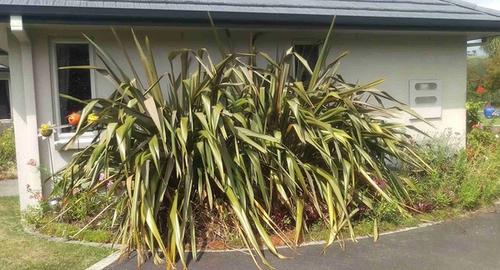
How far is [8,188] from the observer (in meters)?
9.04

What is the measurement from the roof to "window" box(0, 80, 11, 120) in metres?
13.3

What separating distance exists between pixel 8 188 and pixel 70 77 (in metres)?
3.42

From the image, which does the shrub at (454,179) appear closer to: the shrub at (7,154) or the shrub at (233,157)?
the shrub at (233,157)

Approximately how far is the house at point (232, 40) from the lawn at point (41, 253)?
3.48ft

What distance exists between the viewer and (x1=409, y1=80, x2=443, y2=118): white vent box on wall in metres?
8.18

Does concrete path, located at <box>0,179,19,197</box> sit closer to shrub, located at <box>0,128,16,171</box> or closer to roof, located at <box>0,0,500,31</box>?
shrub, located at <box>0,128,16,171</box>

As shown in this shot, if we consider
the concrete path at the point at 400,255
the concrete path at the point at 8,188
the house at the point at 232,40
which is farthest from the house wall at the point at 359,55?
the concrete path at the point at 400,255

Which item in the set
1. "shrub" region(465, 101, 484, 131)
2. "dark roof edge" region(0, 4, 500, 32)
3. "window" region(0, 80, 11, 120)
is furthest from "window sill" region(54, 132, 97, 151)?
"window" region(0, 80, 11, 120)

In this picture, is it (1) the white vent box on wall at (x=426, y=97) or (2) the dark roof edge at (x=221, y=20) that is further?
(1) the white vent box on wall at (x=426, y=97)

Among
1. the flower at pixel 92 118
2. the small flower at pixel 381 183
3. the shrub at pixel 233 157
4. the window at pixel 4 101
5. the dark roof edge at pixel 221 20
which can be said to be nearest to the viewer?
the shrub at pixel 233 157

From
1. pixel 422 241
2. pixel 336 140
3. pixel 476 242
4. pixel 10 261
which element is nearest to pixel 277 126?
pixel 336 140

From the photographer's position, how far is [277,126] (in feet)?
18.9

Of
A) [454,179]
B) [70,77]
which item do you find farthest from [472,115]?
[70,77]

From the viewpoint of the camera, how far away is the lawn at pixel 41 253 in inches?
187
